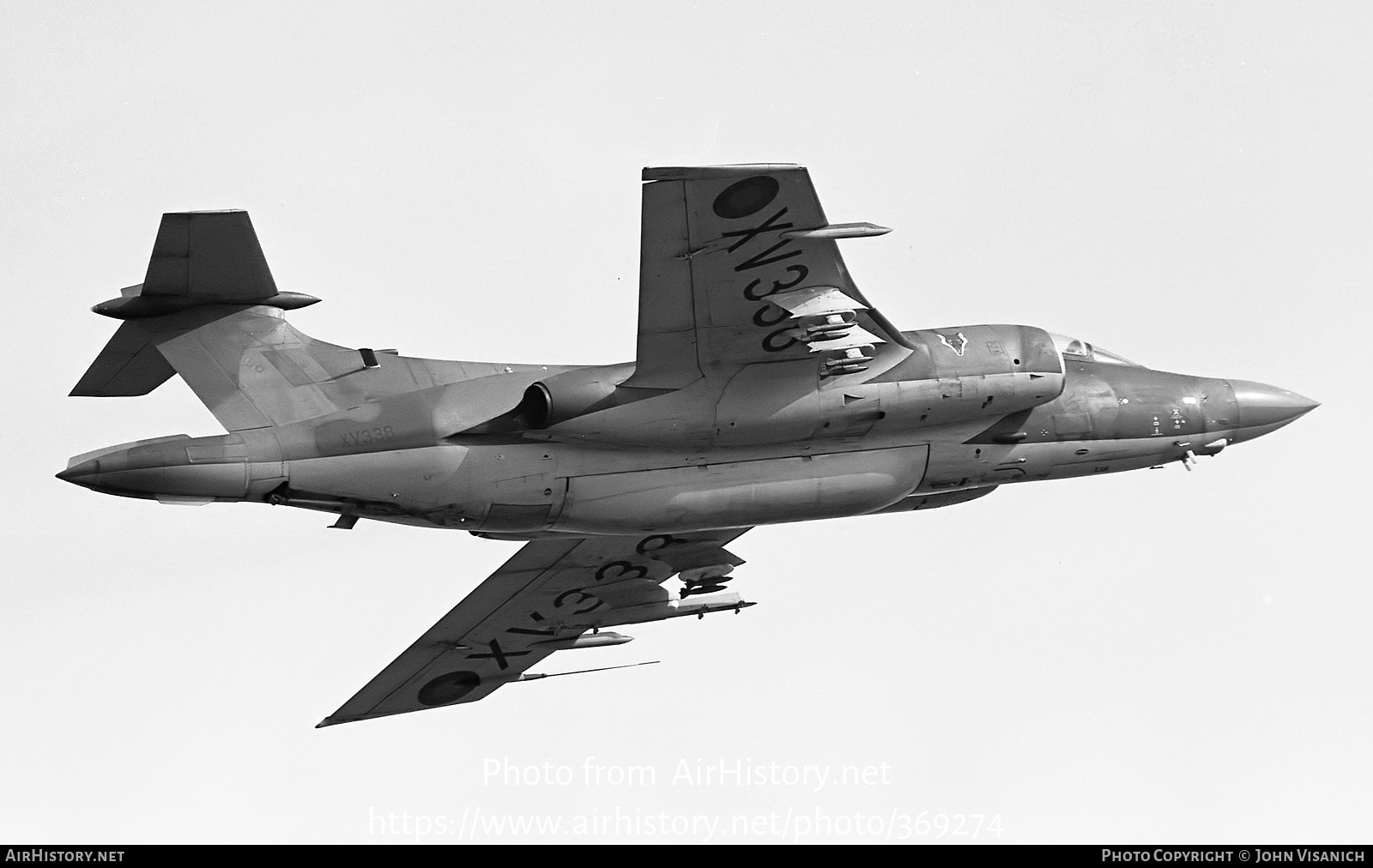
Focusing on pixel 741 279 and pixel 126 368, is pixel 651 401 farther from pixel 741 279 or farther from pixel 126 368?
pixel 126 368

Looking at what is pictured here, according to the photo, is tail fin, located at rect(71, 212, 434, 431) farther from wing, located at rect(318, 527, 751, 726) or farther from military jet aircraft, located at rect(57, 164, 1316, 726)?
wing, located at rect(318, 527, 751, 726)

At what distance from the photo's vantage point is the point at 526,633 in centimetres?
3092

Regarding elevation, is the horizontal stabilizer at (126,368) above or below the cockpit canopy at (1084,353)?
below


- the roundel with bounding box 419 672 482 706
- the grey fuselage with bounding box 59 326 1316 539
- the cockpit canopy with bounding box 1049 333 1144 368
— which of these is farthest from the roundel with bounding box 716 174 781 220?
the roundel with bounding box 419 672 482 706

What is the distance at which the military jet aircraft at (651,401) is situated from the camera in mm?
22953

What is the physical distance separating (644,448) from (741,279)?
2871mm

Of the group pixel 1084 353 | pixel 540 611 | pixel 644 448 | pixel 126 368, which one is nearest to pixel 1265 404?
pixel 1084 353

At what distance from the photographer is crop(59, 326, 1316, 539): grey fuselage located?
77.7ft

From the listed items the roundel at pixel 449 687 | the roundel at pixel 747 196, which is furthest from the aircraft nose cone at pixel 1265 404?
the roundel at pixel 449 687

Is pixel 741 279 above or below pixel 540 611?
above

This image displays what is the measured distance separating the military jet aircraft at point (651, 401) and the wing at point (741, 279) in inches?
1.0

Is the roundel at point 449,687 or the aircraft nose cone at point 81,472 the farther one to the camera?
the roundel at point 449,687

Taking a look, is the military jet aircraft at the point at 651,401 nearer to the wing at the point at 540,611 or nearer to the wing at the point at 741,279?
the wing at the point at 741,279

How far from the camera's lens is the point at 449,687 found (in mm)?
31297
